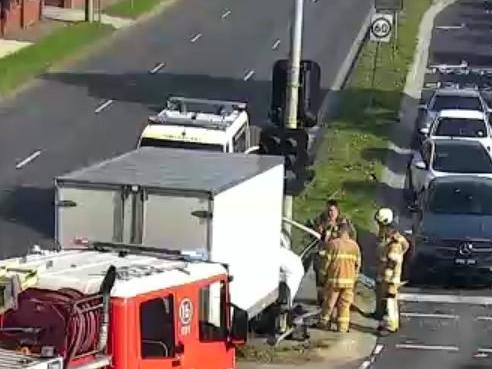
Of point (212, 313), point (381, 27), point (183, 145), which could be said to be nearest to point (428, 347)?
point (183, 145)

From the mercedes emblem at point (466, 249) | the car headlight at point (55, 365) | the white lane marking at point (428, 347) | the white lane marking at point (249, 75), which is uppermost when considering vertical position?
the car headlight at point (55, 365)

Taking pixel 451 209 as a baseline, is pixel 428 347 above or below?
below

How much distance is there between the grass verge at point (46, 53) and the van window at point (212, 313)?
28.2 metres

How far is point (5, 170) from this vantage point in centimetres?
3294

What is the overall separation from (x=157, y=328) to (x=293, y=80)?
7.15 metres

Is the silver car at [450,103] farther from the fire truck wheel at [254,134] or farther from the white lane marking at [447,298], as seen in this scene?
the white lane marking at [447,298]

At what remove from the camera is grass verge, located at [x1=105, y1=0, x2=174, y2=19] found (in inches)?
2328

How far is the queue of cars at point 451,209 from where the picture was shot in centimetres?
2509

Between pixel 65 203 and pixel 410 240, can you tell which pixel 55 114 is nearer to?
pixel 410 240

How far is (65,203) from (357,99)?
85.6ft

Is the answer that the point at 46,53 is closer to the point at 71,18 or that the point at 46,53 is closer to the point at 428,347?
the point at 71,18

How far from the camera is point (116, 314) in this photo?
1354cm

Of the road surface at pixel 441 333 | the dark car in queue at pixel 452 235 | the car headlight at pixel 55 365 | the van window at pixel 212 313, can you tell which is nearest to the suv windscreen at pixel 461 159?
the dark car in queue at pixel 452 235

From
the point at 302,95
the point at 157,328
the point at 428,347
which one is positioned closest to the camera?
the point at 157,328
